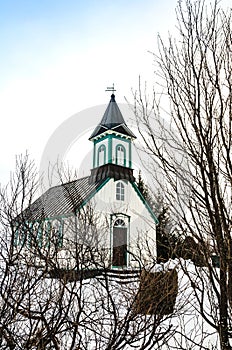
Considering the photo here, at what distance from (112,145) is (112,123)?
1.12 meters

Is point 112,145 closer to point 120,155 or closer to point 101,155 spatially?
point 120,155

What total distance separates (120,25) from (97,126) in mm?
9818

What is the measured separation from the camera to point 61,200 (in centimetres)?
1075

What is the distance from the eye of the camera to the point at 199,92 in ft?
9.50

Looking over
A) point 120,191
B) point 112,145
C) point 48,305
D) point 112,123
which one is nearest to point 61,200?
point 120,191

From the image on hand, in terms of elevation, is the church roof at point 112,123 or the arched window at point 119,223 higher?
the church roof at point 112,123

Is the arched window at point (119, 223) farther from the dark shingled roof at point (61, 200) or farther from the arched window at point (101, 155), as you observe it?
the arched window at point (101, 155)

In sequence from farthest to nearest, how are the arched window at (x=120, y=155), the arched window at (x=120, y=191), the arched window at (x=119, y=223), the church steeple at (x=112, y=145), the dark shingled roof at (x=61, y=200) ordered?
the arched window at (x=120, y=155) → the church steeple at (x=112, y=145) → the arched window at (x=120, y=191) → the arched window at (x=119, y=223) → the dark shingled roof at (x=61, y=200)

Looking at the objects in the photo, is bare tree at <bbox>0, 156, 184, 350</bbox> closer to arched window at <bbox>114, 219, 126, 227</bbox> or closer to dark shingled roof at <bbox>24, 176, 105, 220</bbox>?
dark shingled roof at <bbox>24, 176, 105, 220</bbox>

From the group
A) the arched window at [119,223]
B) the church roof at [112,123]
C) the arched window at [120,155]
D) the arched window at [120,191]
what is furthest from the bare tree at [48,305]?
the church roof at [112,123]

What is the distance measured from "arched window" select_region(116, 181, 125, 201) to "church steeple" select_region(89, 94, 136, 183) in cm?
58

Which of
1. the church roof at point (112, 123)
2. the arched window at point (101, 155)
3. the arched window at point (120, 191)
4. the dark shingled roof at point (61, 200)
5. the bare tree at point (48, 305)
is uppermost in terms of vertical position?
the church roof at point (112, 123)

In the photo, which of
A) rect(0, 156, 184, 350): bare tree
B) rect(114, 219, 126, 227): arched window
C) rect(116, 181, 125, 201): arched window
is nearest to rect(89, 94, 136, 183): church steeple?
rect(116, 181, 125, 201): arched window

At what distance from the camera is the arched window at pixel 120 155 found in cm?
1538
